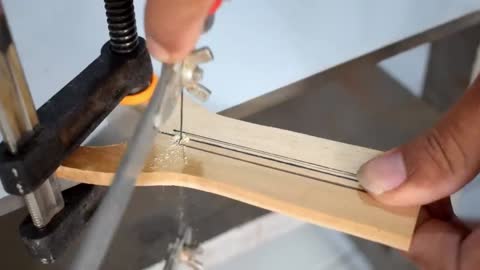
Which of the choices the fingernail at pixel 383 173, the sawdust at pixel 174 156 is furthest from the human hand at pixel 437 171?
the sawdust at pixel 174 156

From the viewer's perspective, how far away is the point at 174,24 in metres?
0.34

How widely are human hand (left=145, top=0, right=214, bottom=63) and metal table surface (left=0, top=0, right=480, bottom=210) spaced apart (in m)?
0.22

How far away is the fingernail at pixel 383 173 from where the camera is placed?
45 cm

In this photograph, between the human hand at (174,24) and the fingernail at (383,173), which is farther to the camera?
the fingernail at (383,173)

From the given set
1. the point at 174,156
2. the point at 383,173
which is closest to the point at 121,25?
the point at 174,156

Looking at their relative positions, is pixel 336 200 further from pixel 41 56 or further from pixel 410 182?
pixel 41 56

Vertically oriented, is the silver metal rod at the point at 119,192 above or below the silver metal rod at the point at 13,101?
below

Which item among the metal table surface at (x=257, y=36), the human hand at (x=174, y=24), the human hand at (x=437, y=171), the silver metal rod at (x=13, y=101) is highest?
the human hand at (x=174, y=24)

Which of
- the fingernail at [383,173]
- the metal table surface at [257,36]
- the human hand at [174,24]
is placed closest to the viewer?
the human hand at [174,24]

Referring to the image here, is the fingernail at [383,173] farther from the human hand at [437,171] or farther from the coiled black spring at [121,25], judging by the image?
the coiled black spring at [121,25]

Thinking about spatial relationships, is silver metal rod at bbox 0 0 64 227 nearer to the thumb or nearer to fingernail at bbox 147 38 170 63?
fingernail at bbox 147 38 170 63

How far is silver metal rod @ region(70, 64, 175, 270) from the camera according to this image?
34 centimetres

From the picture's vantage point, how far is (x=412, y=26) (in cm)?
67

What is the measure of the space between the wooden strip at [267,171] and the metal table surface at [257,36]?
0.10 meters
